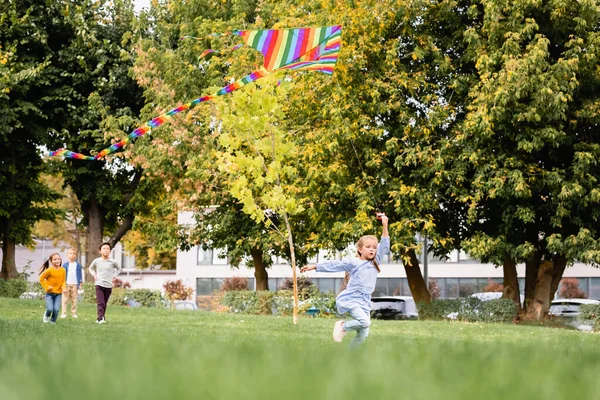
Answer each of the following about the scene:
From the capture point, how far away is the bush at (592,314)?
85.2ft

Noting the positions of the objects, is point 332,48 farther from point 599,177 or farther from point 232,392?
point 232,392

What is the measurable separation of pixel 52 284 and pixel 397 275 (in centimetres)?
4466

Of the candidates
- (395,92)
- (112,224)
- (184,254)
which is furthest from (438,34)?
(184,254)

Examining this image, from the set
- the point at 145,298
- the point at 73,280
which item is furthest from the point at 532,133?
the point at 145,298

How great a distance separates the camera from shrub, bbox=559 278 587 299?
54875 millimetres

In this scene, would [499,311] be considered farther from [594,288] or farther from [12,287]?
[594,288]

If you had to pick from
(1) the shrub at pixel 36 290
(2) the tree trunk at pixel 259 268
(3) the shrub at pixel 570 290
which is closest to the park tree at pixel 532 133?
(2) the tree trunk at pixel 259 268

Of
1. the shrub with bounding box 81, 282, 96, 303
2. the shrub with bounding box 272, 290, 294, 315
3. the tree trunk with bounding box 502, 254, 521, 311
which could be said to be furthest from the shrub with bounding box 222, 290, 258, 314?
the tree trunk with bounding box 502, 254, 521, 311

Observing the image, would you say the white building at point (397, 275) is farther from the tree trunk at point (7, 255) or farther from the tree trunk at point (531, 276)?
the tree trunk at point (531, 276)

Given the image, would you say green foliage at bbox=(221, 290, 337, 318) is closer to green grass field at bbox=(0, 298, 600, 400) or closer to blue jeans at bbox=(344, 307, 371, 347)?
blue jeans at bbox=(344, 307, 371, 347)

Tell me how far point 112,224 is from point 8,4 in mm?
11846

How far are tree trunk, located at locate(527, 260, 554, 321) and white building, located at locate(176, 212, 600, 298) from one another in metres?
27.0

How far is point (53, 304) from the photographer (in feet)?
59.2

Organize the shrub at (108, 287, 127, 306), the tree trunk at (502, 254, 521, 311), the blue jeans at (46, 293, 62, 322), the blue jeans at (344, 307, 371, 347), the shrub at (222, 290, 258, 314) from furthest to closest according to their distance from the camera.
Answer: the shrub at (108, 287, 127, 306) < the shrub at (222, 290, 258, 314) < the tree trunk at (502, 254, 521, 311) < the blue jeans at (46, 293, 62, 322) < the blue jeans at (344, 307, 371, 347)
